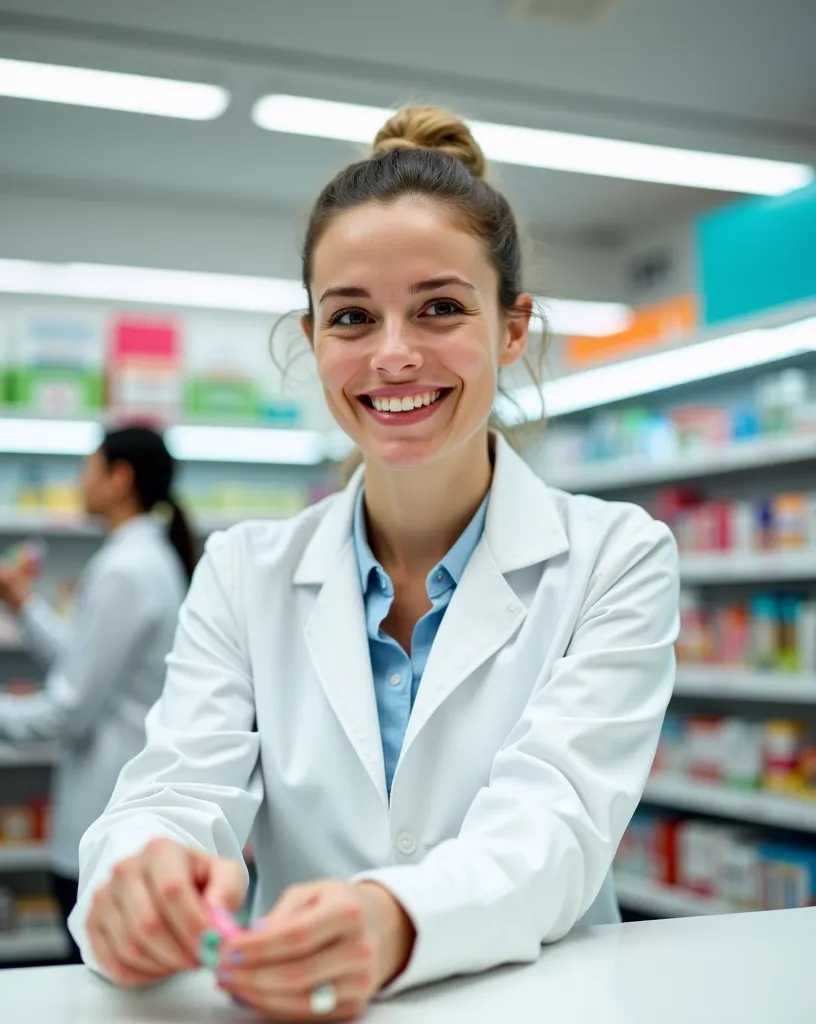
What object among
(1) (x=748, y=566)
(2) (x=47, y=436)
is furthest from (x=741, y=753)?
(2) (x=47, y=436)

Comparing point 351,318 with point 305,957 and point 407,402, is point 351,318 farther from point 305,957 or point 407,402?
point 305,957

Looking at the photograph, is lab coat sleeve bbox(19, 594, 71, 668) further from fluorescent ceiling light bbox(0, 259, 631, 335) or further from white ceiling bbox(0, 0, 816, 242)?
fluorescent ceiling light bbox(0, 259, 631, 335)

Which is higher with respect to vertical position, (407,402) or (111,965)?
(407,402)

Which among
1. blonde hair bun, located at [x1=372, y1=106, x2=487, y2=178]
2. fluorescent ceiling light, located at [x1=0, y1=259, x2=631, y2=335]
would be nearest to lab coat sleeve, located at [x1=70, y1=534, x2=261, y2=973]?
blonde hair bun, located at [x1=372, y1=106, x2=487, y2=178]

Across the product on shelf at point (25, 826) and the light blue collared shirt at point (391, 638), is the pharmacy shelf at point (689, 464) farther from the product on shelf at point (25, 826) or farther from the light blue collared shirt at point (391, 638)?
the product on shelf at point (25, 826)

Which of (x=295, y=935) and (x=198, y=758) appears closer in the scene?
(x=295, y=935)

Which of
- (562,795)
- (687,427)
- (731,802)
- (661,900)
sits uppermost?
(687,427)

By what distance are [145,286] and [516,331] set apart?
5297 mm

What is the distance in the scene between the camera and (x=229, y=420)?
5230mm

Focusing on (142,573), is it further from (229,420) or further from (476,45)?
(476,45)

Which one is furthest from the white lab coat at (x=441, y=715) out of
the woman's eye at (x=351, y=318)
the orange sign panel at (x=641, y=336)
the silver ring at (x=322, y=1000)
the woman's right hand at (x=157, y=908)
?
the orange sign panel at (x=641, y=336)

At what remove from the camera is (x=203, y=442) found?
5438 millimetres

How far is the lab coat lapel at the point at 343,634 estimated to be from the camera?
1.40 m

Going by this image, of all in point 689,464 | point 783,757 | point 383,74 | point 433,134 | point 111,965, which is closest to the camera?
point 111,965
